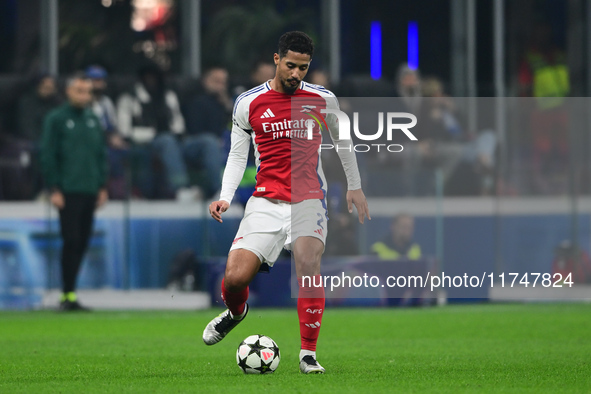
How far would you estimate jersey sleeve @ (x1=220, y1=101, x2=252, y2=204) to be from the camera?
6.59 meters

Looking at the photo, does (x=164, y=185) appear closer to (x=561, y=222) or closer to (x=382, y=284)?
(x=382, y=284)

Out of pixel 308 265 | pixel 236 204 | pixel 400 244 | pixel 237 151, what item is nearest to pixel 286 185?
pixel 237 151

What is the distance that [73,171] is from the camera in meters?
11.6

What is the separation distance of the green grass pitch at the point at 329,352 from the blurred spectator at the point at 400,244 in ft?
2.04

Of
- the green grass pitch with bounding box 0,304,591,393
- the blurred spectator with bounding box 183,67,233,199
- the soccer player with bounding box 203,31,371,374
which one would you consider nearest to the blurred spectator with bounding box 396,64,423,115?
the blurred spectator with bounding box 183,67,233,199

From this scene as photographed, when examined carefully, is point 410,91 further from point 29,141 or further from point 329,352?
point 329,352

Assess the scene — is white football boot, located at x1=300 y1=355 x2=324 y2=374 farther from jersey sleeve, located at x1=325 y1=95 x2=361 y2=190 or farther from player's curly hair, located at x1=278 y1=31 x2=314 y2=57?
player's curly hair, located at x1=278 y1=31 x2=314 y2=57

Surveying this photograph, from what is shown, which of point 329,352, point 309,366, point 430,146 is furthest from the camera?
point 430,146

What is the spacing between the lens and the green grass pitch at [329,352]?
5.77m

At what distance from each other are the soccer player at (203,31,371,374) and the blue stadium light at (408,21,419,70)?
10128mm

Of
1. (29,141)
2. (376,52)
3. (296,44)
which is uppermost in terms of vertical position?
(376,52)

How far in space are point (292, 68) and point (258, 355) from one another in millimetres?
1652

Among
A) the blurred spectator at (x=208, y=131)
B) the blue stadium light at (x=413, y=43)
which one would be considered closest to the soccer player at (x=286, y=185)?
the blurred spectator at (x=208, y=131)

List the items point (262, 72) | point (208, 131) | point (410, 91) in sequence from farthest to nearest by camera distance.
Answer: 1. point (410, 91)
2. point (208, 131)
3. point (262, 72)
